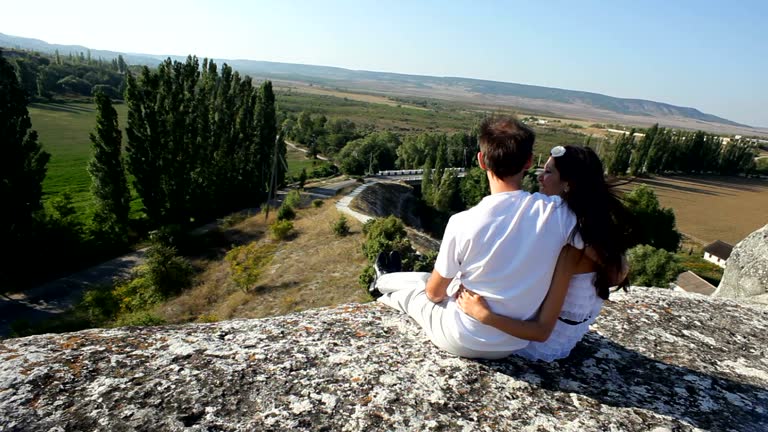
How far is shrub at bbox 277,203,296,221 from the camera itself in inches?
1378

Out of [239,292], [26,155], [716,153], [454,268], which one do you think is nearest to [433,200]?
[239,292]

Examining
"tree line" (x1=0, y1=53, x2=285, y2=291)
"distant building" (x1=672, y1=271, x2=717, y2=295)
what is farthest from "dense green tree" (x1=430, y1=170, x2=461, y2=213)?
"distant building" (x1=672, y1=271, x2=717, y2=295)

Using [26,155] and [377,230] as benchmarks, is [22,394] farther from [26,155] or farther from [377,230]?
[26,155]

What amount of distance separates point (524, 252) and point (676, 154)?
10554 cm

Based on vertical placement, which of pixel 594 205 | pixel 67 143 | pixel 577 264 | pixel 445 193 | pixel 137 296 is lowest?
pixel 67 143

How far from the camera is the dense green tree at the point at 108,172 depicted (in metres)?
27.4

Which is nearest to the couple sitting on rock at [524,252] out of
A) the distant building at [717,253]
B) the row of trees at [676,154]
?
the distant building at [717,253]

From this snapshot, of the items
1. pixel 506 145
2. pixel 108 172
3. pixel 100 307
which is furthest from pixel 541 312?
pixel 108 172

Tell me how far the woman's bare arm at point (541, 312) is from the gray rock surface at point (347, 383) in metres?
0.42

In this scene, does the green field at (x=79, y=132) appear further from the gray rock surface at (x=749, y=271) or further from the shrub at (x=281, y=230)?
the shrub at (x=281, y=230)

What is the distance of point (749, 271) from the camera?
693 cm

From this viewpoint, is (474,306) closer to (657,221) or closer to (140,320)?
(140,320)

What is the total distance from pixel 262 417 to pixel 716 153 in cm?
11857

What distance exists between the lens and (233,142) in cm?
3866
